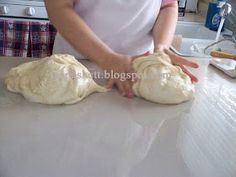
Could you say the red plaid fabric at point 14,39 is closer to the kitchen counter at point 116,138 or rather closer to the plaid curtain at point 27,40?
the plaid curtain at point 27,40

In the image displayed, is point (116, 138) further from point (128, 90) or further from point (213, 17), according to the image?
point (213, 17)

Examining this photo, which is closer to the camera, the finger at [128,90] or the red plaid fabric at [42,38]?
the finger at [128,90]

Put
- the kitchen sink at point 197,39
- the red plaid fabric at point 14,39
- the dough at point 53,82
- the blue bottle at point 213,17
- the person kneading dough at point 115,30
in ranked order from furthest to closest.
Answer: the blue bottle at point 213,17
the kitchen sink at point 197,39
the red plaid fabric at point 14,39
the person kneading dough at point 115,30
the dough at point 53,82

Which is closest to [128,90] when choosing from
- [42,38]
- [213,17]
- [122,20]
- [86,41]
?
[86,41]

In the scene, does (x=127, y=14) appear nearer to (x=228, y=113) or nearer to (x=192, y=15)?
(x=228, y=113)

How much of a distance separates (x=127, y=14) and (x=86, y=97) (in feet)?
1.03

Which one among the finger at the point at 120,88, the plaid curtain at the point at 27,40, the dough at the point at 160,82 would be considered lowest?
the plaid curtain at the point at 27,40

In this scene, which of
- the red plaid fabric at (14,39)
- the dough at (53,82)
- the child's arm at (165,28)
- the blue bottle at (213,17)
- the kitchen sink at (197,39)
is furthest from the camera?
the blue bottle at (213,17)

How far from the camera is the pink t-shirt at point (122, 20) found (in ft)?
2.78

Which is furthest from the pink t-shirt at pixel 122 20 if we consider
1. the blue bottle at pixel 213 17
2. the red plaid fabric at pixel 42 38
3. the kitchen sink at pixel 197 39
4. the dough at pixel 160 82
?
the blue bottle at pixel 213 17

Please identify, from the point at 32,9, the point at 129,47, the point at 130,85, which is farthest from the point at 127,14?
the point at 32,9

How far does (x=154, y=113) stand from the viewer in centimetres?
62

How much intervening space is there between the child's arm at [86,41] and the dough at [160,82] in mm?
29

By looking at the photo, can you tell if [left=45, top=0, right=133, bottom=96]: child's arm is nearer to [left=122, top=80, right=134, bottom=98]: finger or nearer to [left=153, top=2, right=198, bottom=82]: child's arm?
[left=122, top=80, right=134, bottom=98]: finger
